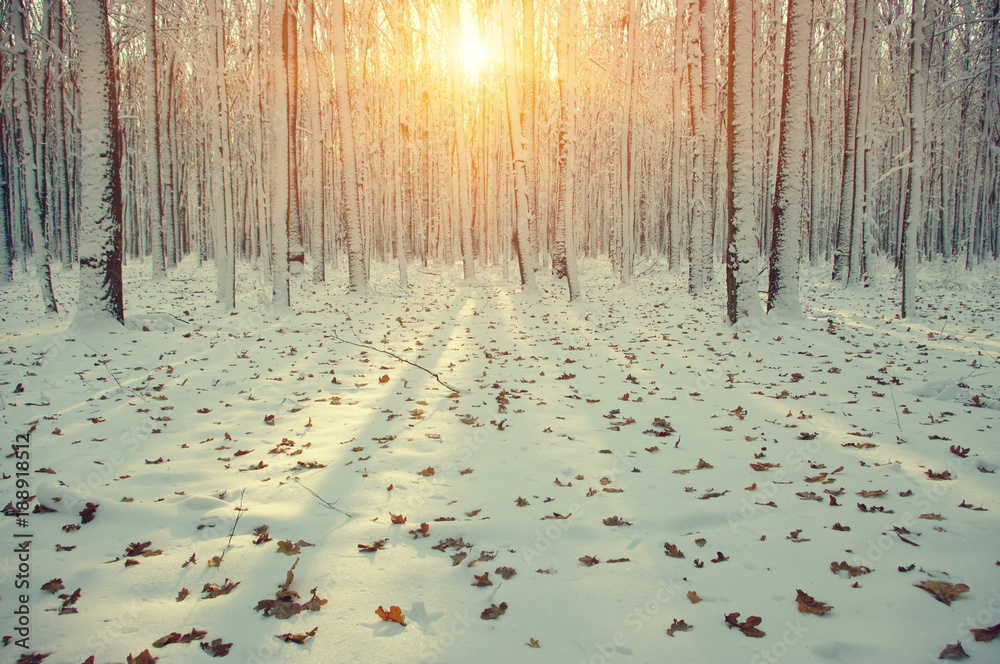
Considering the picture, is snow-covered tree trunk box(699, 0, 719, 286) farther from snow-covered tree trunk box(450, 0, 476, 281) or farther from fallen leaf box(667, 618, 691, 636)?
fallen leaf box(667, 618, 691, 636)

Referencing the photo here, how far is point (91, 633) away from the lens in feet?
6.77

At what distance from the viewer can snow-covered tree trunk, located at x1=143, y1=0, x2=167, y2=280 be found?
39.2ft

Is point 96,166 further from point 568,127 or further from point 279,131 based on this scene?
point 568,127

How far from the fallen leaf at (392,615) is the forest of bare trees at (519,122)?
26.5 ft

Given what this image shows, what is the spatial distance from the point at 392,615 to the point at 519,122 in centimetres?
1242

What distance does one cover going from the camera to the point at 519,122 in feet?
41.5

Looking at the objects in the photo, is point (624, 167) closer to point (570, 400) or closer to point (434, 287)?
point (434, 287)

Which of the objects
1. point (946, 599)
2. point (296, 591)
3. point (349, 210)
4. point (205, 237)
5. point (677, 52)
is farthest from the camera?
point (205, 237)

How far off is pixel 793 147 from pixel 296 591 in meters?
9.46

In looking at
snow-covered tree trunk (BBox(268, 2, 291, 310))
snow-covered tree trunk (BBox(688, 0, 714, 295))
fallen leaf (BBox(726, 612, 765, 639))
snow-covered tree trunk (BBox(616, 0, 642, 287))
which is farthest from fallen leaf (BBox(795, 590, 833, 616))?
snow-covered tree trunk (BBox(616, 0, 642, 287))

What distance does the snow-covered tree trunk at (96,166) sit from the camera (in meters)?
7.57

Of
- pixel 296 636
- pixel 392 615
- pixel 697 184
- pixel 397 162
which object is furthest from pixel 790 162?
pixel 397 162

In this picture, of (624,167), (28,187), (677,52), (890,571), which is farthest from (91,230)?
(677,52)

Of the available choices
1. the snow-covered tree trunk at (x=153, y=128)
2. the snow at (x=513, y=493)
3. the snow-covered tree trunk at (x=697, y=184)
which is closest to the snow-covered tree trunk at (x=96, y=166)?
the snow at (x=513, y=493)
